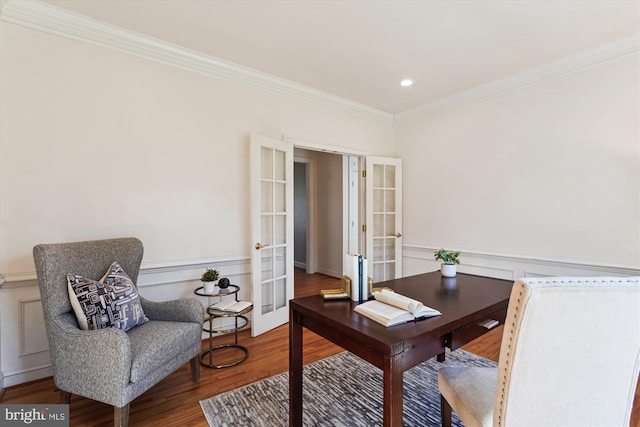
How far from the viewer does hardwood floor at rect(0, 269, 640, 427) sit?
176cm

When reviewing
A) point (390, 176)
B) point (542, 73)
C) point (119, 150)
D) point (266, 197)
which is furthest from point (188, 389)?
point (542, 73)

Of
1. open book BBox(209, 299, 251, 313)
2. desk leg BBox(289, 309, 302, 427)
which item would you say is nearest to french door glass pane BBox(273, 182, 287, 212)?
open book BBox(209, 299, 251, 313)

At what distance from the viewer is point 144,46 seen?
97.7 inches

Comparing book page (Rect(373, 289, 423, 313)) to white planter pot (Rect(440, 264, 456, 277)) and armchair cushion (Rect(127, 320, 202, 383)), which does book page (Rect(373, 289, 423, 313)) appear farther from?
armchair cushion (Rect(127, 320, 202, 383))

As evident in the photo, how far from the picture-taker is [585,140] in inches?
106

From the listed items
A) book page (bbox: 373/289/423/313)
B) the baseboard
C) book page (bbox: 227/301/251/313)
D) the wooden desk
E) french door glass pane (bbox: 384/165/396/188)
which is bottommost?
the baseboard

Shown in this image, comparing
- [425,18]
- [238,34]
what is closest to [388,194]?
[425,18]

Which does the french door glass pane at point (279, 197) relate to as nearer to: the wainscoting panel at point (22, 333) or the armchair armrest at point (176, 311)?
the armchair armrest at point (176, 311)

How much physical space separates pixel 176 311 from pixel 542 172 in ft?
11.7

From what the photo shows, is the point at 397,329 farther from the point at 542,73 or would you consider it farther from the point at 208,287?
the point at 542,73

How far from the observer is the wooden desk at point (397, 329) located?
105 cm

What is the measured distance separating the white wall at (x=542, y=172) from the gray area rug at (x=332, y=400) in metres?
1.51

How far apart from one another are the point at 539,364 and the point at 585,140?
2.75 metres

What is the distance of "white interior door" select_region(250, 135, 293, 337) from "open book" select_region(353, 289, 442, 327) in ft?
5.86
